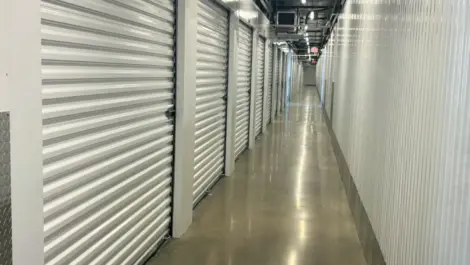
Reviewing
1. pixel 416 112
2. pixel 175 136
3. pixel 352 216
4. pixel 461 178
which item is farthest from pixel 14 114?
pixel 352 216

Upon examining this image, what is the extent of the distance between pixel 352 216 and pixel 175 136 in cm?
230

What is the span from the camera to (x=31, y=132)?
2.25 meters

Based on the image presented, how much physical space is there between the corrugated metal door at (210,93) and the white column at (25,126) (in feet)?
11.6

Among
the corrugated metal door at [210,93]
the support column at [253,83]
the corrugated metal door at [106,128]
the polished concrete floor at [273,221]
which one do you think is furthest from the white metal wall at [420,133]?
the support column at [253,83]

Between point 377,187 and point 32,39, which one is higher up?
point 32,39

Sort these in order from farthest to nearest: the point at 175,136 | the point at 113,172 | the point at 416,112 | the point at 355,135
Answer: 1. the point at 355,135
2. the point at 175,136
3. the point at 113,172
4. the point at 416,112

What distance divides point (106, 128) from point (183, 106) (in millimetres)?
1483

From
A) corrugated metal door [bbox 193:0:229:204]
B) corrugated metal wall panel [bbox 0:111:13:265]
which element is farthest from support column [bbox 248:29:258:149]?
corrugated metal wall panel [bbox 0:111:13:265]

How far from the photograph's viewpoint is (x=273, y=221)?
5.45 meters

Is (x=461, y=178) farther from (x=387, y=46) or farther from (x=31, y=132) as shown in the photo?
(x=387, y=46)

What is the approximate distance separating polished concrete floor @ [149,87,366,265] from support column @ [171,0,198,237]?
11.6 inches

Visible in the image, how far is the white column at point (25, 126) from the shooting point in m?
2.09

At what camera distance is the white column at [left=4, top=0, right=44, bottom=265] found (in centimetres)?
209

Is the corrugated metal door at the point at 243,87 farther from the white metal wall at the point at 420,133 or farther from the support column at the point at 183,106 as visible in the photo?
the white metal wall at the point at 420,133
